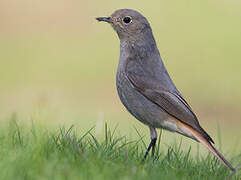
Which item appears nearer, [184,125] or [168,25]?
[184,125]

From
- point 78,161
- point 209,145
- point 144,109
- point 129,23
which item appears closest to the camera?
point 78,161

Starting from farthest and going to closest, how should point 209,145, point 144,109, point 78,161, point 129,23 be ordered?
point 129,23 < point 144,109 < point 209,145 < point 78,161

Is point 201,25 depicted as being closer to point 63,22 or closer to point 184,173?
point 63,22

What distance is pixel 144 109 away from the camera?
7648 millimetres

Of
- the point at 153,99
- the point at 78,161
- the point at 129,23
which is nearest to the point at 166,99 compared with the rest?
the point at 153,99

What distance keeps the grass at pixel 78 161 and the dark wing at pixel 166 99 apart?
40cm

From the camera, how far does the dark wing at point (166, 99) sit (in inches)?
300

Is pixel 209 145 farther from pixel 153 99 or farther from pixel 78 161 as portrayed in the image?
pixel 78 161

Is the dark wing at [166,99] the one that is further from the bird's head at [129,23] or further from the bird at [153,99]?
the bird's head at [129,23]

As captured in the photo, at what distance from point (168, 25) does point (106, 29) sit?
2.17m

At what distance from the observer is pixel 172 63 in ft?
57.1

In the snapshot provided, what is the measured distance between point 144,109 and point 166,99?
32 centimetres

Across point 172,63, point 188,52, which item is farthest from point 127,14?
point 188,52

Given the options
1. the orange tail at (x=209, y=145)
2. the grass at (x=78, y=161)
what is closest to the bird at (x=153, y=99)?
the orange tail at (x=209, y=145)
